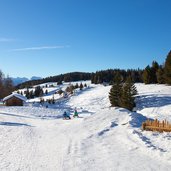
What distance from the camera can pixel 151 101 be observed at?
62.0m

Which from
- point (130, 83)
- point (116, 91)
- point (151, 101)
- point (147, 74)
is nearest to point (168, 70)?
point (151, 101)

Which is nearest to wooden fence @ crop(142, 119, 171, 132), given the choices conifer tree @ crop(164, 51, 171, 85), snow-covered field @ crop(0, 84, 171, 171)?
snow-covered field @ crop(0, 84, 171, 171)

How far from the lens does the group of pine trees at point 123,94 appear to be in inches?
2016

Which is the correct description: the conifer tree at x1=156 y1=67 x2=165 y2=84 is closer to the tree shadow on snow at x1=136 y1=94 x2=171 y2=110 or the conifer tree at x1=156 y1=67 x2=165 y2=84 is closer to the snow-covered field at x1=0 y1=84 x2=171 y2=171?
the tree shadow on snow at x1=136 y1=94 x2=171 y2=110

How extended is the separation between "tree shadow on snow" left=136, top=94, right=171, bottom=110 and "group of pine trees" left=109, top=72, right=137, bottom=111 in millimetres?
5098

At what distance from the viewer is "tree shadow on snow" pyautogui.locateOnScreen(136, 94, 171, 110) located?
58.4 metres

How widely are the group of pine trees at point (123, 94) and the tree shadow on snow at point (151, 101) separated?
5.10m

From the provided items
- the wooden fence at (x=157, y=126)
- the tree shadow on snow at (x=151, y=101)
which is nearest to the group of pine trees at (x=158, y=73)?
the tree shadow on snow at (x=151, y=101)

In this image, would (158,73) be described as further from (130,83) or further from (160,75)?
(130,83)

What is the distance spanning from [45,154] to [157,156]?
541 centimetres

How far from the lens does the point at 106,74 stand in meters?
171

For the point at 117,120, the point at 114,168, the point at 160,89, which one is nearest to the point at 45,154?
the point at 114,168

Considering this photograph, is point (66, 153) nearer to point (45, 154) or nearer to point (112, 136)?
point (45, 154)

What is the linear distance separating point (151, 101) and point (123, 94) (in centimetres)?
1386
